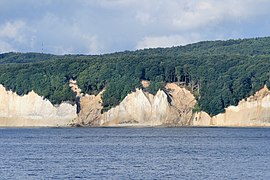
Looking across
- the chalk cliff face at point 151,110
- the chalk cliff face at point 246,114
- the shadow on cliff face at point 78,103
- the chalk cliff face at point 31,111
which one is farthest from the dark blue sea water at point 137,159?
the chalk cliff face at point 31,111

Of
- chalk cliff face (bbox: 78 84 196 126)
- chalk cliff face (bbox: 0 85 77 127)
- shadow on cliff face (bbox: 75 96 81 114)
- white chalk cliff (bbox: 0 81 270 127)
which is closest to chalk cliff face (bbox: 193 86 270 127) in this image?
white chalk cliff (bbox: 0 81 270 127)

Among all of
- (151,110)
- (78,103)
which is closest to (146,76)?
(151,110)

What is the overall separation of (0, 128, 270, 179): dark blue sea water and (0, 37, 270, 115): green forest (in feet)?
134

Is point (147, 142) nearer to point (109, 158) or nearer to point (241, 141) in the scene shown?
point (241, 141)

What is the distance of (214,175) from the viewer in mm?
55438

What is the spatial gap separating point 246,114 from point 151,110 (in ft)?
50.4

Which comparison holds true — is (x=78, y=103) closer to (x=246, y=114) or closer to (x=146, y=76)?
(x=146, y=76)

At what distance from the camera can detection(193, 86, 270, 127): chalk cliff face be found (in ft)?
433

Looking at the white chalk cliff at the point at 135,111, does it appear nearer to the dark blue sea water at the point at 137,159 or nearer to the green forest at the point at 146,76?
the green forest at the point at 146,76

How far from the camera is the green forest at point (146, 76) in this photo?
5394 inches

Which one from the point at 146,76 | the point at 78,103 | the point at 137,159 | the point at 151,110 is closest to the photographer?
the point at 137,159

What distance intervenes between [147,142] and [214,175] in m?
35.7

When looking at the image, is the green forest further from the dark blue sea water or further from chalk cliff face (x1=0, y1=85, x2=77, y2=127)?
the dark blue sea water

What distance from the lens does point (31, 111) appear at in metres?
145
